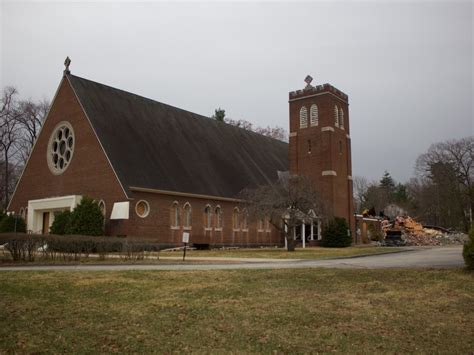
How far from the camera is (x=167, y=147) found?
4184cm

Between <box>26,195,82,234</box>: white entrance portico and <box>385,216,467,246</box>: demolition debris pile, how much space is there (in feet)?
101

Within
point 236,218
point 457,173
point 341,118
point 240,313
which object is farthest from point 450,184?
point 240,313

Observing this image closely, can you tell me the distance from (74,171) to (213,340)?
33.4 meters

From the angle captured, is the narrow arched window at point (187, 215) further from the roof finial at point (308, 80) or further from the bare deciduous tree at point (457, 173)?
the bare deciduous tree at point (457, 173)

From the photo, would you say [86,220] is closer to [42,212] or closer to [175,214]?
[175,214]

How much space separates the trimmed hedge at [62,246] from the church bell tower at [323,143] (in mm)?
26638

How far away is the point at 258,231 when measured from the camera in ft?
154

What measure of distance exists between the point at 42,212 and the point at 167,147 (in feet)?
39.6

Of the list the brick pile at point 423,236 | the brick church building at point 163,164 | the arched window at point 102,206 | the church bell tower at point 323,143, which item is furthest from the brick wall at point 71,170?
the brick pile at point 423,236

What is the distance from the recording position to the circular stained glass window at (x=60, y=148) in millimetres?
40566

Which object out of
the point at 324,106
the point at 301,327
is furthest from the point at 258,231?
the point at 301,327

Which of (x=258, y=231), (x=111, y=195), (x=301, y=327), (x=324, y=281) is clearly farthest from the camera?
(x=258, y=231)

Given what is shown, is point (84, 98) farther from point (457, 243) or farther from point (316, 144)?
point (457, 243)

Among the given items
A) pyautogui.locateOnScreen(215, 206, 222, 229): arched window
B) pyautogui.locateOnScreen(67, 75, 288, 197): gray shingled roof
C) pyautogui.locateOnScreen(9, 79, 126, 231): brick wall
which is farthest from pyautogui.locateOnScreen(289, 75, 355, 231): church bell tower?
pyautogui.locateOnScreen(9, 79, 126, 231): brick wall
